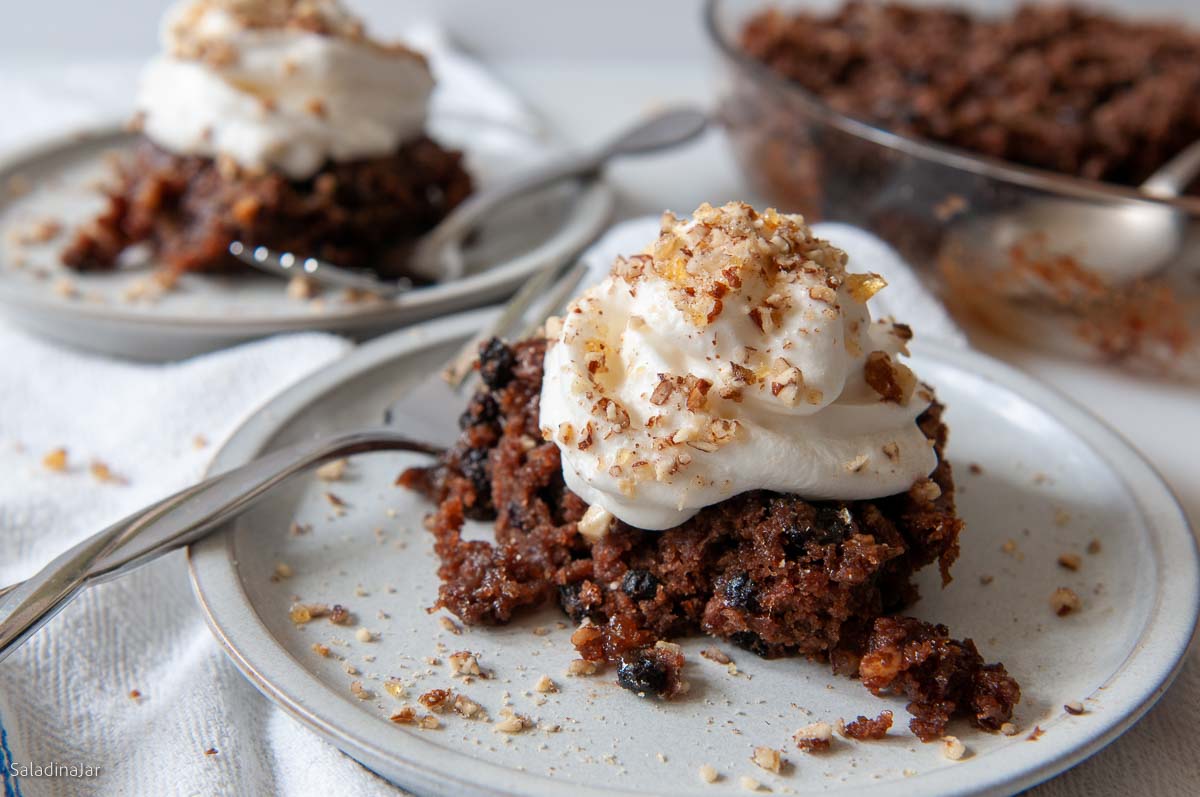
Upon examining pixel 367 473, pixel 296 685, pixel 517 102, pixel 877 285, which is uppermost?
pixel 877 285

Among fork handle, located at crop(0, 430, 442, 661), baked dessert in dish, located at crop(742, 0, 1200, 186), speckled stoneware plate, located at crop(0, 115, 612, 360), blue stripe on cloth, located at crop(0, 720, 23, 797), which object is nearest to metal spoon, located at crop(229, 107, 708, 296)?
speckled stoneware plate, located at crop(0, 115, 612, 360)

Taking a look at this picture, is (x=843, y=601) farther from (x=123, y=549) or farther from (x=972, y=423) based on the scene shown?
(x=123, y=549)

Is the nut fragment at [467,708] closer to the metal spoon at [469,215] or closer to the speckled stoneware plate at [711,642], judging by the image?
the speckled stoneware plate at [711,642]

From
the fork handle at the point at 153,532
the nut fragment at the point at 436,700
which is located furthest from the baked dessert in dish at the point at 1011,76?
the nut fragment at the point at 436,700

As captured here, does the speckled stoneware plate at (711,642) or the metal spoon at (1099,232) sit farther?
the metal spoon at (1099,232)

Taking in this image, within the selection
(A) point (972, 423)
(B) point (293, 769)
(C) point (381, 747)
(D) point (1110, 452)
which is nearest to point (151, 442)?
(B) point (293, 769)

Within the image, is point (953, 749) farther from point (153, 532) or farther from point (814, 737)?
point (153, 532)
